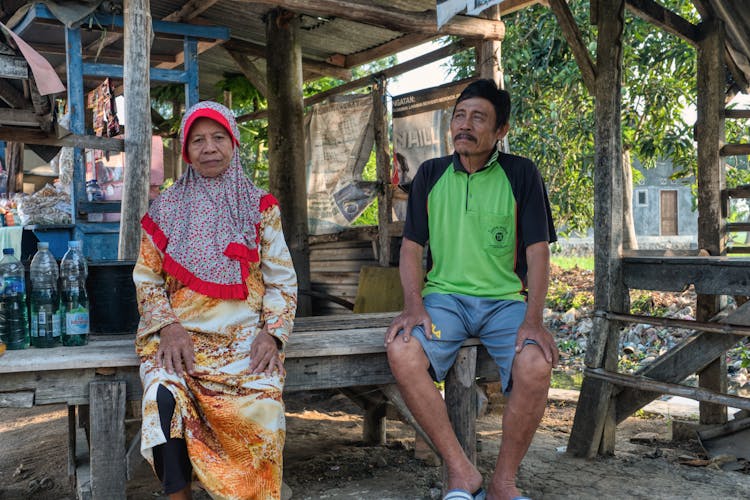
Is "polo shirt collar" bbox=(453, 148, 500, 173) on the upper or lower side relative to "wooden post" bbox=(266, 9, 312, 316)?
lower

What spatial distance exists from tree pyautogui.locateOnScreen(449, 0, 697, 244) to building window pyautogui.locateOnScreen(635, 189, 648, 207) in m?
15.9

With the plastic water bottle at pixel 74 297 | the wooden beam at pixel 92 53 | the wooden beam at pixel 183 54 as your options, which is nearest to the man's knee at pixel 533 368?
the plastic water bottle at pixel 74 297

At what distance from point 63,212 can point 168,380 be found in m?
3.74

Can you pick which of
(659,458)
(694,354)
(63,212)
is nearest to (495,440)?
(659,458)

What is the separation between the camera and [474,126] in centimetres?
335

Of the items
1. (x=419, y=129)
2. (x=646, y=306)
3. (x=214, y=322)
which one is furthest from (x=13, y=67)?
(x=646, y=306)

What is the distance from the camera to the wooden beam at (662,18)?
15.9 feet

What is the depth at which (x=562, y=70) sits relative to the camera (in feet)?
27.0

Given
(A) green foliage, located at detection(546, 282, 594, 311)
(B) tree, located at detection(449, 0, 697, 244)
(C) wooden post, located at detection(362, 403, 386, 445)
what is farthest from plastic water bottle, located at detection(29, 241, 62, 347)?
(A) green foliage, located at detection(546, 282, 594, 311)

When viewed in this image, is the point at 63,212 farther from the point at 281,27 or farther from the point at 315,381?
the point at 315,381

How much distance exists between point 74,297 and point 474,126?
6.28ft

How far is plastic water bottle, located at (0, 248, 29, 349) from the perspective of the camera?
10.0 ft

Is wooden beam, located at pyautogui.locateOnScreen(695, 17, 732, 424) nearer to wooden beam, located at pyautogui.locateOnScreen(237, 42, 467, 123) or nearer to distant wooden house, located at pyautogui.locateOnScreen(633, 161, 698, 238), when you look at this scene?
wooden beam, located at pyautogui.locateOnScreen(237, 42, 467, 123)

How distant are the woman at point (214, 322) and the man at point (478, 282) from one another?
0.62 meters
